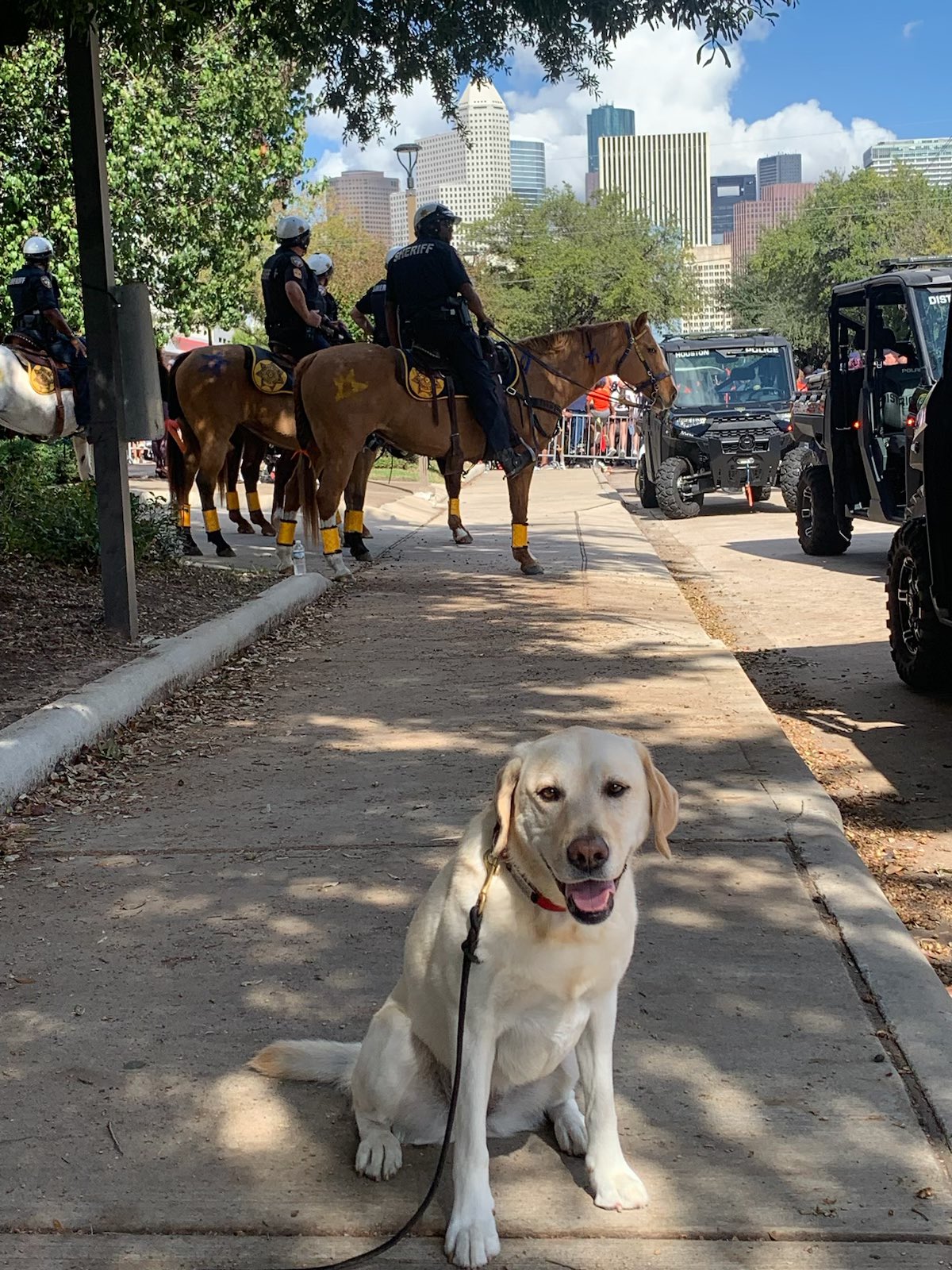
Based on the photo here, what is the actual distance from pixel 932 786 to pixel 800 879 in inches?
76.7

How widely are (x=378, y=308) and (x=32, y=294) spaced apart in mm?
3342

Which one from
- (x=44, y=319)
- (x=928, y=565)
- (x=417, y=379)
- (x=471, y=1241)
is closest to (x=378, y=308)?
(x=417, y=379)

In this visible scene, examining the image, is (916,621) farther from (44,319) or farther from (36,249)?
(36,249)

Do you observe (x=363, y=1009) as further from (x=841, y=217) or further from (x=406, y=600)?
(x=841, y=217)

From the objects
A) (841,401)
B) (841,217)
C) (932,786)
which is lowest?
(932,786)

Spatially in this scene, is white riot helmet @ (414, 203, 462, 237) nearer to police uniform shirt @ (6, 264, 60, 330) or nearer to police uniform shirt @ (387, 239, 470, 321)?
police uniform shirt @ (387, 239, 470, 321)

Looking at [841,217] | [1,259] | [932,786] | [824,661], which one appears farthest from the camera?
[841,217]

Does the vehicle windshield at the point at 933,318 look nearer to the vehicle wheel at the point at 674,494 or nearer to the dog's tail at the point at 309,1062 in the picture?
the vehicle wheel at the point at 674,494

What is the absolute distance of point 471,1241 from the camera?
2.69m

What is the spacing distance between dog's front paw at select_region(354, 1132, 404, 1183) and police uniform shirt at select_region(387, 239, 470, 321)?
10.2 meters

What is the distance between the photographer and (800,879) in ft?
15.5

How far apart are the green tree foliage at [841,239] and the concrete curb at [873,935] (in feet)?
214

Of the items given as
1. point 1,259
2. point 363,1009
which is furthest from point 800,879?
point 1,259

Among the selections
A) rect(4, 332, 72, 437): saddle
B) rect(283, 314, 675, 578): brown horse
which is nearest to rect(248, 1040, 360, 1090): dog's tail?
rect(283, 314, 675, 578): brown horse
